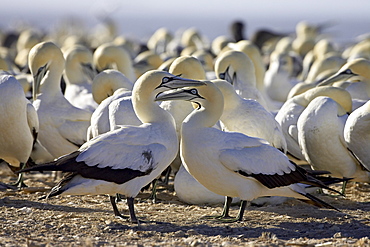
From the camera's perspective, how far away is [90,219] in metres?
5.55

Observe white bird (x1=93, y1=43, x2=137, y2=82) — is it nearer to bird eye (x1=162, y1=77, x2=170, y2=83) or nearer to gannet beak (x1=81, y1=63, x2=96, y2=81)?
gannet beak (x1=81, y1=63, x2=96, y2=81)

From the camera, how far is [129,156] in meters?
5.34

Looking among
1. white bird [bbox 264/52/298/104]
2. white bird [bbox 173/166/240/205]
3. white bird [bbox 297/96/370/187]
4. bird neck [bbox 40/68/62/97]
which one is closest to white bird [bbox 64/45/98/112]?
bird neck [bbox 40/68/62/97]

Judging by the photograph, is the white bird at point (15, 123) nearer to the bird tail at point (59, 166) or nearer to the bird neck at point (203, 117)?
the bird tail at point (59, 166)

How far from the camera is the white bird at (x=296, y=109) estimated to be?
7777 millimetres

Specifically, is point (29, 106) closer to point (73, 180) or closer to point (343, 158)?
point (73, 180)

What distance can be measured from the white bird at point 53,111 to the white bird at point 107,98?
34 cm

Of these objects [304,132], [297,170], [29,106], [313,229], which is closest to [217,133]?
[297,170]

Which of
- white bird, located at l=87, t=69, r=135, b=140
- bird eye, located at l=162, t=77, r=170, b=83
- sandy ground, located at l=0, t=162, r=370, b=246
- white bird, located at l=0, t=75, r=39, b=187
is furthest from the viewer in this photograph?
white bird, located at l=0, t=75, r=39, b=187

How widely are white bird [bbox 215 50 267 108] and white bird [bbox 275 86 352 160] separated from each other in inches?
21.2

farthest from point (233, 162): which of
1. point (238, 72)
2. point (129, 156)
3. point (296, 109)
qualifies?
point (238, 72)

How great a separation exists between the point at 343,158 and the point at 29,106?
10.9ft

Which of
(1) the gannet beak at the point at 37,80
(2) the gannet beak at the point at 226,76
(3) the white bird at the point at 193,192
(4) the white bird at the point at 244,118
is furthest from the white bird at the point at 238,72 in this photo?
(3) the white bird at the point at 193,192

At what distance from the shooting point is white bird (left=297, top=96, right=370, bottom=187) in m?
6.94
